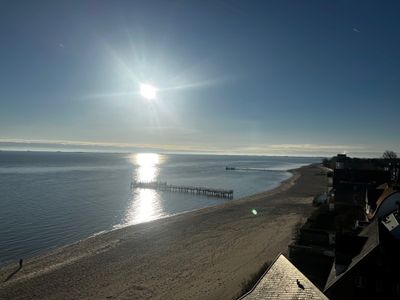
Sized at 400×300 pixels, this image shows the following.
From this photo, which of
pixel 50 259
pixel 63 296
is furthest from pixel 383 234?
pixel 50 259

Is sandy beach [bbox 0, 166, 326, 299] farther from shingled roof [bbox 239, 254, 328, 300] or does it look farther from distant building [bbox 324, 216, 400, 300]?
distant building [bbox 324, 216, 400, 300]

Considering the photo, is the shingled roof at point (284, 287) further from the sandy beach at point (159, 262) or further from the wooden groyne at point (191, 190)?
the wooden groyne at point (191, 190)

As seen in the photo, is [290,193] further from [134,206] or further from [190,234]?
[190,234]

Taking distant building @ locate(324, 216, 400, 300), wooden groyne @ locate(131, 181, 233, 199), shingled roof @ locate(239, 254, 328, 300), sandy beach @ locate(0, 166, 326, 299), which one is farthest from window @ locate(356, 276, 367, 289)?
wooden groyne @ locate(131, 181, 233, 199)

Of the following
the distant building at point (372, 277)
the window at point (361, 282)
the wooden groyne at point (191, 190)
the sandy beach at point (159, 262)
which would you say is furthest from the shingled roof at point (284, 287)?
the wooden groyne at point (191, 190)

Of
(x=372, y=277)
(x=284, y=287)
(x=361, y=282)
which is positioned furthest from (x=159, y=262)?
(x=372, y=277)

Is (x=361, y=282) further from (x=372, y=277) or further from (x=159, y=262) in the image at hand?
(x=159, y=262)
